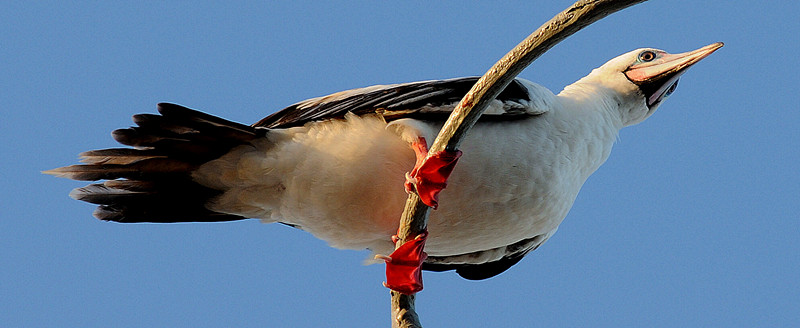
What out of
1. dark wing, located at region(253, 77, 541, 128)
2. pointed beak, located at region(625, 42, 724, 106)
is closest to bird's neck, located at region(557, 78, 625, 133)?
pointed beak, located at region(625, 42, 724, 106)

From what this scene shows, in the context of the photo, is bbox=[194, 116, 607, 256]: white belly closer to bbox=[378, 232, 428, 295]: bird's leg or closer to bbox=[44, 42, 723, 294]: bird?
bbox=[44, 42, 723, 294]: bird

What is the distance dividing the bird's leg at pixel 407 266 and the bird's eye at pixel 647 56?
161 cm

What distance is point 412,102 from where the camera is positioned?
358cm

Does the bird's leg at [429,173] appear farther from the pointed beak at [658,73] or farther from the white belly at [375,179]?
the pointed beak at [658,73]

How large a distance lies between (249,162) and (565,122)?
1.37 meters

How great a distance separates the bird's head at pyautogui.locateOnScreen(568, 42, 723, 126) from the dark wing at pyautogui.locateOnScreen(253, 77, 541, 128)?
89 centimetres

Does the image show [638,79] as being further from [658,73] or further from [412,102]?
[412,102]

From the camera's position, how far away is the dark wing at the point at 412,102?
3.59 metres

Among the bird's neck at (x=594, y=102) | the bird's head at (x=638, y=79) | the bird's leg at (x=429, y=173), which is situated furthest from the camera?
the bird's head at (x=638, y=79)

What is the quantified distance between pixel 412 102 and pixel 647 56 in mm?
1567

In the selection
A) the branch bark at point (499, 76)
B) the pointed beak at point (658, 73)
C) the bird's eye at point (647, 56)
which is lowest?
the branch bark at point (499, 76)

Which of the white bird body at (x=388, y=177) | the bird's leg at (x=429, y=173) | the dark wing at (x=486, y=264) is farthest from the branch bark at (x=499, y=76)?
the dark wing at (x=486, y=264)

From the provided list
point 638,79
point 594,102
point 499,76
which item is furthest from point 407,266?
point 638,79

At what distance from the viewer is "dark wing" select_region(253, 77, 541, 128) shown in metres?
3.59
